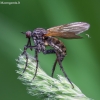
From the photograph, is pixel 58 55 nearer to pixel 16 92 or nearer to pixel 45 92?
pixel 45 92

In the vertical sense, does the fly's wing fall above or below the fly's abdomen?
above

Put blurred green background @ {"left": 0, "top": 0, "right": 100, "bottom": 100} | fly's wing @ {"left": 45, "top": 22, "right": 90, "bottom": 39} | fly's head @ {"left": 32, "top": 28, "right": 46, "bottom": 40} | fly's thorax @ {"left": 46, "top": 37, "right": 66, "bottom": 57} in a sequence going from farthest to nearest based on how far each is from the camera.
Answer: blurred green background @ {"left": 0, "top": 0, "right": 100, "bottom": 100} → fly's head @ {"left": 32, "top": 28, "right": 46, "bottom": 40} → fly's thorax @ {"left": 46, "top": 37, "right": 66, "bottom": 57} → fly's wing @ {"left": 45, "top": 22, "right": 90, "bottom": 39}

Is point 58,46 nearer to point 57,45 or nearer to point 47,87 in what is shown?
point 57,45

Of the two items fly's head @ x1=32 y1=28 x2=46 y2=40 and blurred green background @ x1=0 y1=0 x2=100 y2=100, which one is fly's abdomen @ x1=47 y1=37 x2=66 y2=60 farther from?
blurred green background @ x1=0 y1=0 x2=100 y2=100

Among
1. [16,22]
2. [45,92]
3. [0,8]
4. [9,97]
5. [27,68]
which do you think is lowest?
[9,97]

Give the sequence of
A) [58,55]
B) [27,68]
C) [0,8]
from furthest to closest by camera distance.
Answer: [0,8], [58,55], [27,68]

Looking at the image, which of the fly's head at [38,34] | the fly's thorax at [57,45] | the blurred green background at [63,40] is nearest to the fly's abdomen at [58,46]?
the fly's thorax at [57,45]

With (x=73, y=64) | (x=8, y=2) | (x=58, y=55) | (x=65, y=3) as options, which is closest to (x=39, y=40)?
(x=58, y=55)

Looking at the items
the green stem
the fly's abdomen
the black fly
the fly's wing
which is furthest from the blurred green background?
the green stem
